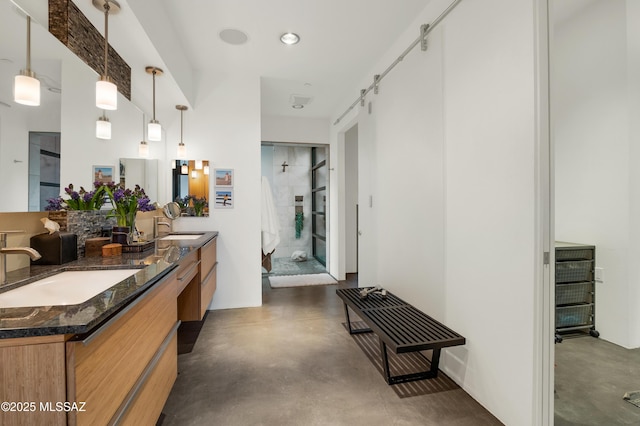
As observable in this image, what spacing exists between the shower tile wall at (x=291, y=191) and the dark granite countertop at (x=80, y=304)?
4334 mm

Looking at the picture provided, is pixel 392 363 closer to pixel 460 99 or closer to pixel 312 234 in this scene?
pixel 460 99

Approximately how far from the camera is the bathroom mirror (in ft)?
11.2

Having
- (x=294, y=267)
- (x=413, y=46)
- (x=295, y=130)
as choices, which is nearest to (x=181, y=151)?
(x=295, y=130)

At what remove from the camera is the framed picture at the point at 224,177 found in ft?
11.4

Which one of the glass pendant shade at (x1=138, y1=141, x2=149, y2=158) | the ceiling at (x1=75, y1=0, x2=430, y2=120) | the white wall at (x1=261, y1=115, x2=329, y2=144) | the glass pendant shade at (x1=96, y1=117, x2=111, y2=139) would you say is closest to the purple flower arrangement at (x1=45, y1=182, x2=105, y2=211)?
the glass pendant shade at (x1=96, y1=117, x2=111, y2=139)

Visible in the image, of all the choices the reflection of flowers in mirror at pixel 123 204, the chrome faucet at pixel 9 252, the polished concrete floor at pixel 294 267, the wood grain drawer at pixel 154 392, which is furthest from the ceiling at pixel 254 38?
the polished concrete floor at pixel 294 267

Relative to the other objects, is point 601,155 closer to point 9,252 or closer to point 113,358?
point 113,358

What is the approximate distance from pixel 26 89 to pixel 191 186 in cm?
217

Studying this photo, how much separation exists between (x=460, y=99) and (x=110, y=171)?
8.16 ft

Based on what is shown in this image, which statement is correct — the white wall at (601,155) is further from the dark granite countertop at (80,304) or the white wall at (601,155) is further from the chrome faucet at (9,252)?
the chrome faucet at (9,252)

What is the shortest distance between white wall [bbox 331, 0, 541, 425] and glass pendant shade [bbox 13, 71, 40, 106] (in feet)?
7.52

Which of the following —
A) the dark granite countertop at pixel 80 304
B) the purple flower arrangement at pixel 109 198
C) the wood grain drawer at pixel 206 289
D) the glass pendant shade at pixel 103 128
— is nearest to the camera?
the dark granite countertop at pixel 80 304

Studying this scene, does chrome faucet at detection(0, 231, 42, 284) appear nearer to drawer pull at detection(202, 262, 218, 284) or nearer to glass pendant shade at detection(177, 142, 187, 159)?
drawer pull at detection(202, 262, 218, 284)

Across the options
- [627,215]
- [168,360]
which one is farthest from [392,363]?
[627,215]
